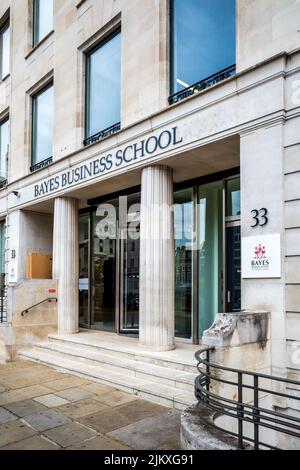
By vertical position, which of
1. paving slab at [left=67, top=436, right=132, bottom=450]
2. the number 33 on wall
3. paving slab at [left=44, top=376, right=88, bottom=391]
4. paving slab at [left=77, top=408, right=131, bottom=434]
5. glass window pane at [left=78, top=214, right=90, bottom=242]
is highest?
glass window pane at [left=78, top=214, right=90, bottom=242]

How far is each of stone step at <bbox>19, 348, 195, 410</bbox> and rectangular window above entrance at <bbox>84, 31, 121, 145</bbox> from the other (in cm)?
544

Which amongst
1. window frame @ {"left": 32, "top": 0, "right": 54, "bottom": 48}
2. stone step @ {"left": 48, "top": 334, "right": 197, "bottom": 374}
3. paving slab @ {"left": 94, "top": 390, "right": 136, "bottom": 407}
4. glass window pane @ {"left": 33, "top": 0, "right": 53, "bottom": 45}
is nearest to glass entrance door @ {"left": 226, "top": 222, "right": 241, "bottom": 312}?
stone step @ {"left": 48, "top": 334, "right": 197, "bottom": 374}

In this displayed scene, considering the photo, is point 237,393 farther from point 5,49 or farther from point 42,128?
point 5,49

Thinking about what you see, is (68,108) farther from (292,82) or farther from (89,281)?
(292,82)

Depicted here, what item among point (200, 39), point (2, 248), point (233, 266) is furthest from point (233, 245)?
point (2, 248)

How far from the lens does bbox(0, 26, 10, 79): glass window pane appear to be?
1582 centimetres

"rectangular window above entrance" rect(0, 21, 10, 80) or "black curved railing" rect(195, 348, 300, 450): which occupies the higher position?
"rectangular window above entrance" rect(0, 21, 10, 80)

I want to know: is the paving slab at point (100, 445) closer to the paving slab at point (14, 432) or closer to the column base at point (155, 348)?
the paving slab at point (14, 432)

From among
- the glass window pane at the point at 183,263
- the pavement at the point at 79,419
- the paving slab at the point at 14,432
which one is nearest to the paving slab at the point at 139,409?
the pavement at the point at 79,419

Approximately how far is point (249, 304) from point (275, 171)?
2.11 m

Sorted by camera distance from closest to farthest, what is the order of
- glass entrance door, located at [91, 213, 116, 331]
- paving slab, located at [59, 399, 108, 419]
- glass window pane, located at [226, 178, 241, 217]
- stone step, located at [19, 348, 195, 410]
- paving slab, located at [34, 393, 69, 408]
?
paving slab, located at [59, 399, 108, 419] < stone step, located at [19, 348, 195, 410] < paving slab, located at [34, 393, 69, 408] < glass window pane, located at [226, 178, 241, 217] < glass entrance door, located at [91, 213, 116, 331]

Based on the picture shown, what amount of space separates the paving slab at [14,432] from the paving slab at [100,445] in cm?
80

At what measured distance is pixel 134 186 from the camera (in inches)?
422

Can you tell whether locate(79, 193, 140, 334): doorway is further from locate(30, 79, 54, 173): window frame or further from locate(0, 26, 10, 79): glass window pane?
locate(0, 26, 10, 79): glass window pane
